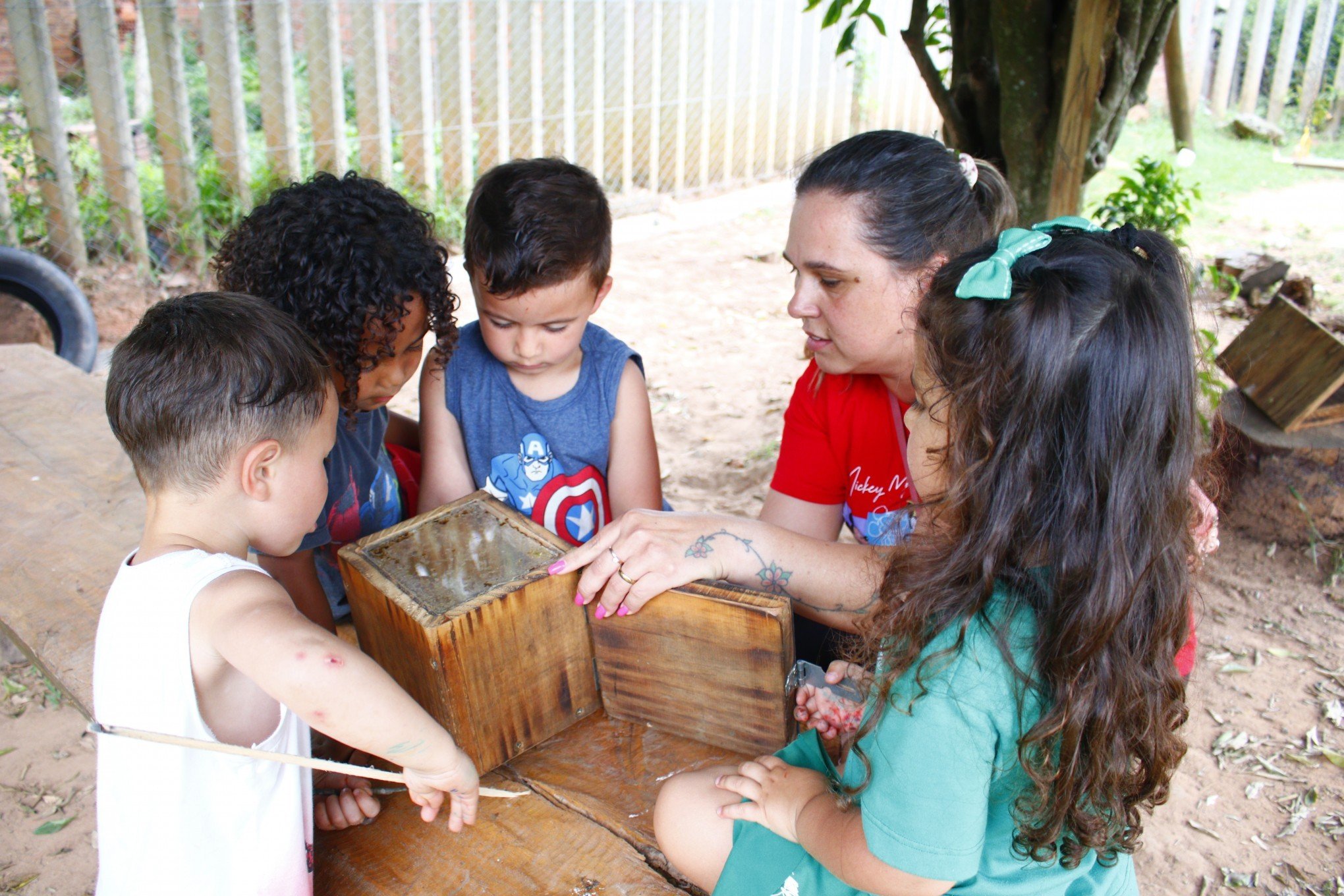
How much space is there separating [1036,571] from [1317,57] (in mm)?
11496

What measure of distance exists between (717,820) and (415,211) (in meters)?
1.30

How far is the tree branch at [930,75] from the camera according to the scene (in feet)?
9.57

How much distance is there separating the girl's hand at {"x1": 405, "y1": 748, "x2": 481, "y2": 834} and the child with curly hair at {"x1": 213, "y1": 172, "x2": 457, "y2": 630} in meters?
0.54

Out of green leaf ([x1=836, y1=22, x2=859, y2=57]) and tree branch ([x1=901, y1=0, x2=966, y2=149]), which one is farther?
tree branch ([x1=901, y1=0, x2=966, y2=149])

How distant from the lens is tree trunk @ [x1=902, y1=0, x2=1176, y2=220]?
111 inches

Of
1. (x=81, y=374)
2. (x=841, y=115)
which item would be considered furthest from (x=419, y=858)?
(x=841, y=115)

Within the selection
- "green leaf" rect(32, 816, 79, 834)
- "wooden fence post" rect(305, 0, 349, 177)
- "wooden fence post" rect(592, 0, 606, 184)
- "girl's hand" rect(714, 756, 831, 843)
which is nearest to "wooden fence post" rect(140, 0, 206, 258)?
"wooden fence post" rect(305, 0, 349, 177)

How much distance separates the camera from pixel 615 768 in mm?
1541

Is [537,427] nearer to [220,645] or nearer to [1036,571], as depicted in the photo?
[220,645]

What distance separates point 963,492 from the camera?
43.9 inches

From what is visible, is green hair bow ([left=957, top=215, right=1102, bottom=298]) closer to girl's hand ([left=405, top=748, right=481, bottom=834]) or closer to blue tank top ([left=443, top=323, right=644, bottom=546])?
girl's hand ([left=405, top=748, right=481, bottom=834])

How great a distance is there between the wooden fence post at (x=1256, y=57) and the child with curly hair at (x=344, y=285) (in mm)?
10983

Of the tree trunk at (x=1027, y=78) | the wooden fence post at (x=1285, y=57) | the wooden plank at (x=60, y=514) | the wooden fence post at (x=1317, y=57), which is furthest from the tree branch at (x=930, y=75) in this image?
the wooden fence post at (x=1285, y=57)

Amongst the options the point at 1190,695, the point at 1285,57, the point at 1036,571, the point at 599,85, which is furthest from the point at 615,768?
the point at 1285,57
